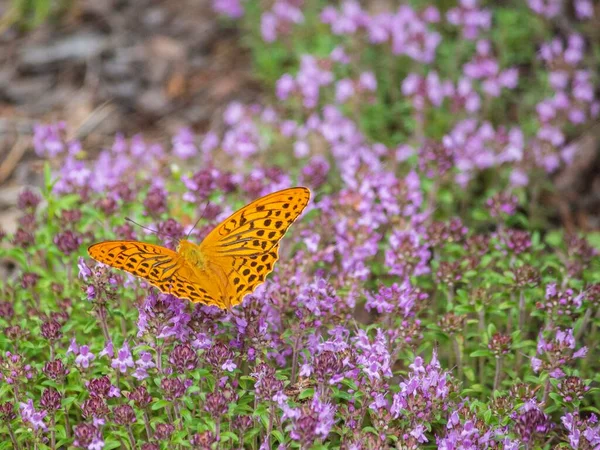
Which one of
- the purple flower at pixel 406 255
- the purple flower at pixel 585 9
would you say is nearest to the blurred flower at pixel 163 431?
the purple flower at pixel 406 255

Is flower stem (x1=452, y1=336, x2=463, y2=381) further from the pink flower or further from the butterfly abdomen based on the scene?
the pink flower

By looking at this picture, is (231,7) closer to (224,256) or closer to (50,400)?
(224,256)

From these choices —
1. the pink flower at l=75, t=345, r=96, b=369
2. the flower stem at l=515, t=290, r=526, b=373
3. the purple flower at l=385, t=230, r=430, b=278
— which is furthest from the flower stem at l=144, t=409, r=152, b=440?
the flower stem at l=515, t=290, r=526, b=373

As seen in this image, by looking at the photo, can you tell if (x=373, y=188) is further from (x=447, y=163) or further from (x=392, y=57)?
(x=392, y=57)

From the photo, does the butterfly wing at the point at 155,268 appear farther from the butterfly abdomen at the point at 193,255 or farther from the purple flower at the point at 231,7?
the purple flower at the point at 231,7

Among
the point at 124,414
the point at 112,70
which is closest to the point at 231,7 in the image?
the point at 112,70

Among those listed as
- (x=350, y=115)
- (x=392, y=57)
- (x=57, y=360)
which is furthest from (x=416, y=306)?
(x=392, y=57)
